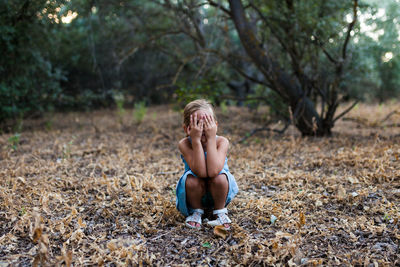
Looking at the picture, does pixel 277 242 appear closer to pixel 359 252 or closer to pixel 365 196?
pixel 359 252

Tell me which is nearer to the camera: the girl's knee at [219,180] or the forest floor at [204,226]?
the forest floor at [204,226]

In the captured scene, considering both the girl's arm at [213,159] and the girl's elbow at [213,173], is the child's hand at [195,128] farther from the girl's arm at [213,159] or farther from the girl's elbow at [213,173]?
the girl's elbow at [213,173]

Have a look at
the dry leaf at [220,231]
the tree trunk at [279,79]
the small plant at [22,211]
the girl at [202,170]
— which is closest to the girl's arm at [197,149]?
the girl at [202,170]

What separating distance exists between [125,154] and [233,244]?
2.46 meters

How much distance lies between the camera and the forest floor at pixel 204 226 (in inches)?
66.7

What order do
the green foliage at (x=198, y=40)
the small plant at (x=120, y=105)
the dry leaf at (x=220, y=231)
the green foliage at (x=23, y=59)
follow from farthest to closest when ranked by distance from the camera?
the small plant at (x=120, y=105) < the green foliage at (x=23, y=59) < the green foliage at (x=198, y=40) < the dry leaf at (x=220, y=231)

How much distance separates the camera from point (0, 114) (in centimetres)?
550

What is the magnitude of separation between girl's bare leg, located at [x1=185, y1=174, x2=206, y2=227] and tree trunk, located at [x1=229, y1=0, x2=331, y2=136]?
9.66 ft

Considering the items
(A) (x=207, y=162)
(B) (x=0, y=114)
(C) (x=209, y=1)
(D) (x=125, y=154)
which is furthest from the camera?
(B) (x=0, y=114)

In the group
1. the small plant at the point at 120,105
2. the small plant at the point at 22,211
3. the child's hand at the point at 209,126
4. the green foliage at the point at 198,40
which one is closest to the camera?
the child's hand at the point at 209,126

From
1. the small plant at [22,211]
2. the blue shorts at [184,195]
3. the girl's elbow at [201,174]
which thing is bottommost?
the small plant at [22,211]

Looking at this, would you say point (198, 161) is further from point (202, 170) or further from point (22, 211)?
point (22, 211)

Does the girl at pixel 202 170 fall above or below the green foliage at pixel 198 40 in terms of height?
below

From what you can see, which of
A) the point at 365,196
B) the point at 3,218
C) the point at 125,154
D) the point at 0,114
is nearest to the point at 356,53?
the point at 365,196
